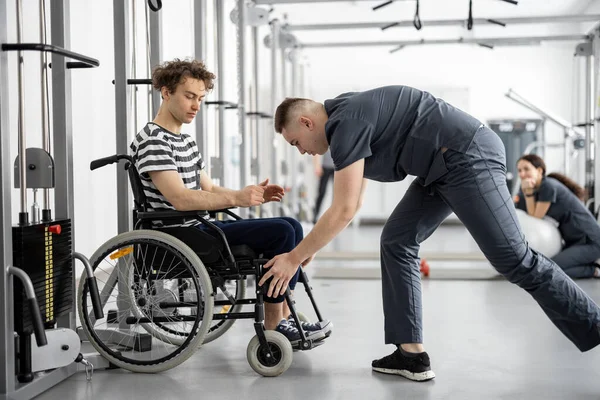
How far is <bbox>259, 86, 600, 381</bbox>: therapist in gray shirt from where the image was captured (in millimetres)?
2299

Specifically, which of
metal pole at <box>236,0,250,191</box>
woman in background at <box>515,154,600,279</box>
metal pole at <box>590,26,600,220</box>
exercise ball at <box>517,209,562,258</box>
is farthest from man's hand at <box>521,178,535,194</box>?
metal pole at <box>236,0,250,191</box>

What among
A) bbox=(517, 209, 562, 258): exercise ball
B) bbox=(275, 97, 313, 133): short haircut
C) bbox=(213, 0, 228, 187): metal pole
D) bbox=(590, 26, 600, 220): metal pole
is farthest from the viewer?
bbox=(590, 26, 600, 220): metal pole

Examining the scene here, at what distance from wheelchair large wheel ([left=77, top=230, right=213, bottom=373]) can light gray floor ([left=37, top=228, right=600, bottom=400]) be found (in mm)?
107

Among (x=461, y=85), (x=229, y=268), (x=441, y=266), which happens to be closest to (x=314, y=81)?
(x=461, y=85)

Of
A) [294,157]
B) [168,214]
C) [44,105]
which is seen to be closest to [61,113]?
[44,105]

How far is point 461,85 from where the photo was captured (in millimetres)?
11039

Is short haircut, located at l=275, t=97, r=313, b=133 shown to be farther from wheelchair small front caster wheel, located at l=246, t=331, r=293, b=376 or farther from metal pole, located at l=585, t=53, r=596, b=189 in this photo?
metal pole, located at l=585, t=53, r=596, b=189

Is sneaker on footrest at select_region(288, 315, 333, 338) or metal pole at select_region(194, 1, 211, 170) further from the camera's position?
metal pole at select_region(194, 1, 211, 170)

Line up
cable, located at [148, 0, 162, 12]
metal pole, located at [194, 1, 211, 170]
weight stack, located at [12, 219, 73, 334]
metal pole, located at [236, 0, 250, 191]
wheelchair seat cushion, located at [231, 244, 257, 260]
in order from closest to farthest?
weight stack, located at [12, 219, 73, 334], wheelchair seat cushion, located at [231, 244, 257, 260], cable, located at [148, 0, 162, 12], metal pole, located at [194, 1, 211, 170], metal pole, located at [236, 0, 250, 191]

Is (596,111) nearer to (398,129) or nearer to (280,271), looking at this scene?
(398,129)

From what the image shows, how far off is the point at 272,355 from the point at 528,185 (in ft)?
10.1

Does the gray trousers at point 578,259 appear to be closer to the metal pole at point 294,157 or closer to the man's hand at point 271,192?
the man's hand at point 271,192

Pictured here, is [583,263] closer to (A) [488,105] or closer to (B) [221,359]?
(B) [221,359]

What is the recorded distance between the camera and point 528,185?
5.12 m
